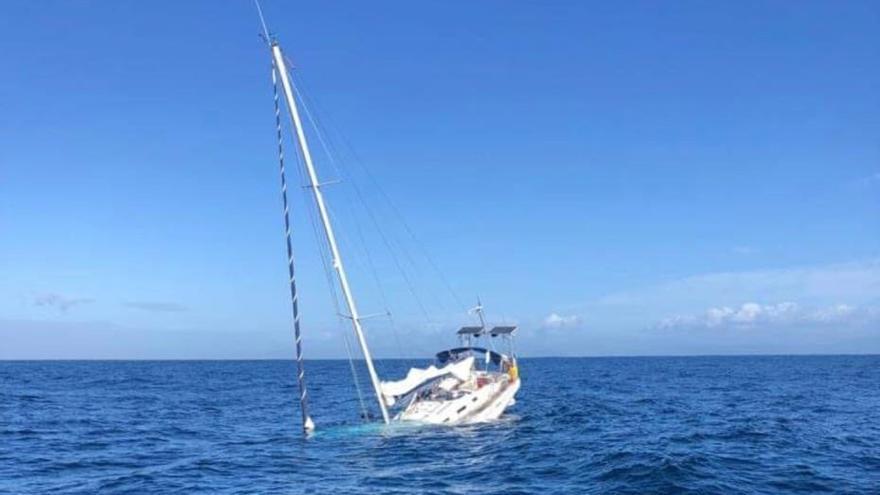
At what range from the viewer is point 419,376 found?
41.0 m

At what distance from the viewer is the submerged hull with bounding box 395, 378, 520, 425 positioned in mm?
39875

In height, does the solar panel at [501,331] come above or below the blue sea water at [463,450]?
above

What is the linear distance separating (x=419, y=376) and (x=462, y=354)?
799 centimetres

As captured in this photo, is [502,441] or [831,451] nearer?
[831,451]

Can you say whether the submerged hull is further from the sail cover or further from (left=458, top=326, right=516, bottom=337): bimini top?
(left=458, top=326, right=516, bottom=337): bimini top

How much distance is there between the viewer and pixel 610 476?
2688cm

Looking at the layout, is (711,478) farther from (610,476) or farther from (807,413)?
(807,413)

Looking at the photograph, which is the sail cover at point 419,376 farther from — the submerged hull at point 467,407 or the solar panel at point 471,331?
the solar panel at point 471,331

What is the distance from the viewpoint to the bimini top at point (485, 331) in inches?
1987

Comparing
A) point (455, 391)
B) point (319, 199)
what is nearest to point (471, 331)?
point (455, 391)

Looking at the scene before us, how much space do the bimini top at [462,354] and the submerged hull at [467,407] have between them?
12.6 feet

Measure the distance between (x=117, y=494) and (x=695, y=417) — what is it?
3348cm

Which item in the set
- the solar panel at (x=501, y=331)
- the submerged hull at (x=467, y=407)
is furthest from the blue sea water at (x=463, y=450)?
the solar panel at (x=501, y=331)

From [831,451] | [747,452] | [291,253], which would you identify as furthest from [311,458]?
[831,451]
